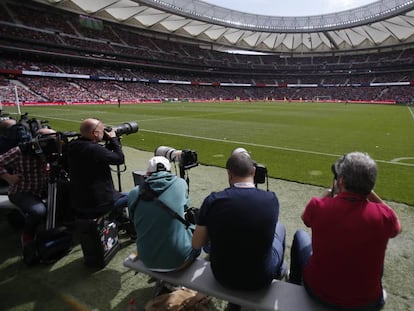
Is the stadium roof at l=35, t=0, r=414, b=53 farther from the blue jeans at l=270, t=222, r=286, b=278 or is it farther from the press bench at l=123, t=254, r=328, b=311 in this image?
the press bench at l=123, t=254, r=328, b=311

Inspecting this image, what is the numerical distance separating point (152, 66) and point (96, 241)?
207 ft

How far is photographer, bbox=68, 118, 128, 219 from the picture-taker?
3400 mm

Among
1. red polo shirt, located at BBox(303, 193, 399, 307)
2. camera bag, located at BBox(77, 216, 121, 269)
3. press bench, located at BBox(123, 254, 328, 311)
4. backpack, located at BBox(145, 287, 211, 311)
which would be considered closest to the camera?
red polo shirt, located at BBox(303, 193, 399, 307)

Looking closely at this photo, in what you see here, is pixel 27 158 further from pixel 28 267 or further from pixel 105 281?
pixel 105 281

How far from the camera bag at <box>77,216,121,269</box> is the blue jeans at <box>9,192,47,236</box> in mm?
754

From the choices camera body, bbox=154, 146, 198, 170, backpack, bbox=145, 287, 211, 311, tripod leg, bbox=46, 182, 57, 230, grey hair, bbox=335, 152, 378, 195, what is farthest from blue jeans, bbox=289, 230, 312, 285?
tripod leg, bbox=46, 182, 57, 230

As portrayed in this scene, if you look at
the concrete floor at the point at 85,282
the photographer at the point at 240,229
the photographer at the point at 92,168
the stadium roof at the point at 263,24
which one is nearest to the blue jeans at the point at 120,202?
the photographer at the point at 92,168

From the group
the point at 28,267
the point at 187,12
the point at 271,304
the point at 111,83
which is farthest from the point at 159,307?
the point at 187,12

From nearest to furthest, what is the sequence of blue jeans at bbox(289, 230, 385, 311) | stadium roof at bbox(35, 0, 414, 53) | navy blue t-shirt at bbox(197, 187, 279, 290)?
1. navy blue t-shirt at bbox(197, 187, 279, 290)
2. blue jeans at bbox(289, 230, 385, 311)
3. stadium roof at bbox(35, 0, 414, 53)

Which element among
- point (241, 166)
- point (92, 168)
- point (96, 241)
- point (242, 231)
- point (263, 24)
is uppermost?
point (263, 24)

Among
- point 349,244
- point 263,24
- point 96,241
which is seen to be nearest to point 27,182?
point 96,241

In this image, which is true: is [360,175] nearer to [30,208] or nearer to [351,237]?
[351,237]

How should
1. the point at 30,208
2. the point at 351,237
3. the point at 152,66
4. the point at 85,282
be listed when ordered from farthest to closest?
the point at 152,66
the point at 30,208
the point at 85,282
the point at 351,237

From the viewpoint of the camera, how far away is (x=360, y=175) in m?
1.92
